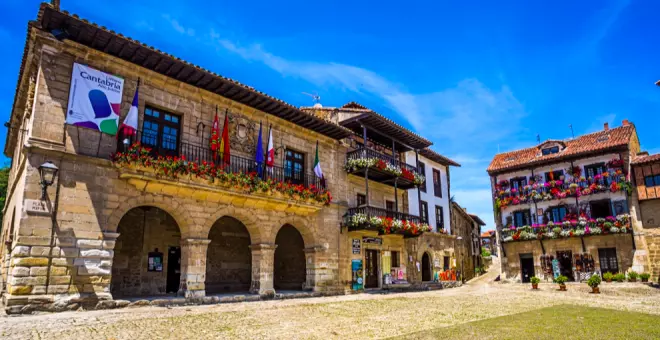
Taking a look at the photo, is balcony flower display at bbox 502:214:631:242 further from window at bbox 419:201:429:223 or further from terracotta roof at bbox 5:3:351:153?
terracotta roof at bbox 5:3:351:153

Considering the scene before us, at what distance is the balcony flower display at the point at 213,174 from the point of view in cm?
1139

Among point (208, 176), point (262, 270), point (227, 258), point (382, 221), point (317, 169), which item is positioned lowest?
point (262, 270)

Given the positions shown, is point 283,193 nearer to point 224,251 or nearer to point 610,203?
point 224,251

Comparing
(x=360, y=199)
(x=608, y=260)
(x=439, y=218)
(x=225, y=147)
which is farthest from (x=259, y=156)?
(x=608, y=260)

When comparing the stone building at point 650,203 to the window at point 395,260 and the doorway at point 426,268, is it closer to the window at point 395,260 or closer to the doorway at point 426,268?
the doorway at point 426,268

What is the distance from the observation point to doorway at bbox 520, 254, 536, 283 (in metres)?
27.9

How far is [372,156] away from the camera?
66.0 ft

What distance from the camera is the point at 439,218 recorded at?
27.3m

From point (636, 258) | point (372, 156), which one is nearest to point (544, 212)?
point (636, 258)

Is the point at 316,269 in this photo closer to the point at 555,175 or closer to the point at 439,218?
the point at 439,218

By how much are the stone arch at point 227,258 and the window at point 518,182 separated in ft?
68.6

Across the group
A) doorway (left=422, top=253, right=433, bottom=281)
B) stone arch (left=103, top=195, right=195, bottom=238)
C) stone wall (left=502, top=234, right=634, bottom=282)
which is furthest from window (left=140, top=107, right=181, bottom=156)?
stone wall (left=502, top=234, right=634, bottom=282)

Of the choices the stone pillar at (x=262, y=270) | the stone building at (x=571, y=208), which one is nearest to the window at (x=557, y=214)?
the stone building at (x=571, y=208)

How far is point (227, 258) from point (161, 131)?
6.21 metres
